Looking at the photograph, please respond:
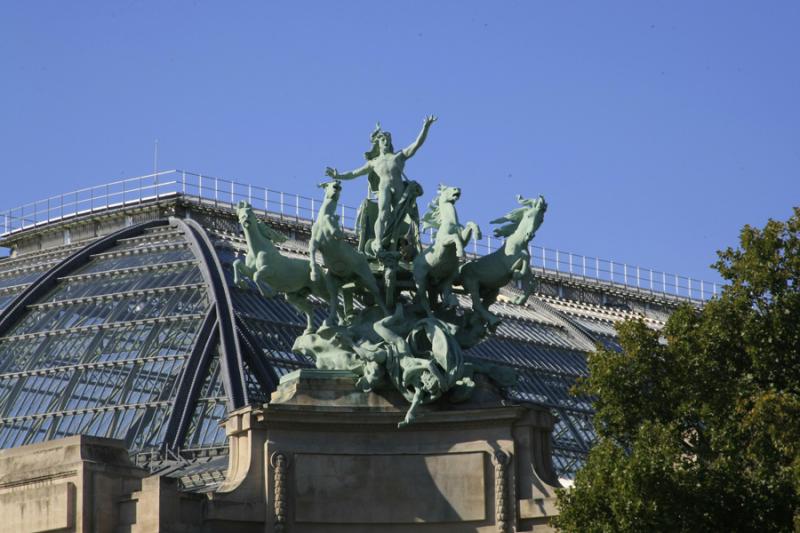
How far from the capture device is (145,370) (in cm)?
8800

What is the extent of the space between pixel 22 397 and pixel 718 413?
39.4m

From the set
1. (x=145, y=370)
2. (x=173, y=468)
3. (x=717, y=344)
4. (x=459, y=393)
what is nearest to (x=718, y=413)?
(x=717, y=344)

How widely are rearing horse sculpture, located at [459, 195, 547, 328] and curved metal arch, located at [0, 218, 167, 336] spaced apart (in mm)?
40363

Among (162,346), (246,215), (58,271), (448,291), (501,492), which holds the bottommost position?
(501,492)

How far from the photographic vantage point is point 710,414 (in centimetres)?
5784

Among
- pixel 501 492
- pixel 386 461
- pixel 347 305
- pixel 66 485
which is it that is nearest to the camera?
pixel 66 485

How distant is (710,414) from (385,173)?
9891mm

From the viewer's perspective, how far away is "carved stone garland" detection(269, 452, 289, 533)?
56.8 meters

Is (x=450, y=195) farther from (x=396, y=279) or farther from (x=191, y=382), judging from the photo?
(x=191, y=382)

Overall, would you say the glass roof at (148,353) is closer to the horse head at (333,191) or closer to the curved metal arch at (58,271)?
the curved metal arch at (58,271)

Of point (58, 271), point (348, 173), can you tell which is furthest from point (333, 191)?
point (58, 271)

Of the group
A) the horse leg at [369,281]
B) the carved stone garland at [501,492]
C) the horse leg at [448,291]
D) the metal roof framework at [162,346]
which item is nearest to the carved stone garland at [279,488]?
the horse leg at [369,281]

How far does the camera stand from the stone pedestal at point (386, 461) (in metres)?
57.3

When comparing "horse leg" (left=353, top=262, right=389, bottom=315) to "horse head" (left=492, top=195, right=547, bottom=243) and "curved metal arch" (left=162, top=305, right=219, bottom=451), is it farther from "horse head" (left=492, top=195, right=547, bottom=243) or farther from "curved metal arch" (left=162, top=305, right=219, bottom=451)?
"curved metal arch" (left=162, top=305, right=219, bottom=451)
